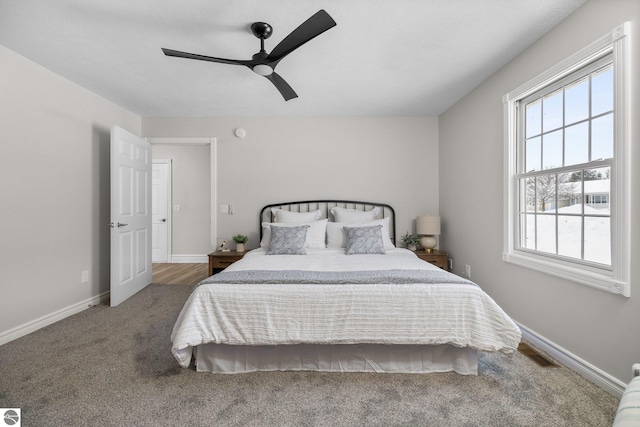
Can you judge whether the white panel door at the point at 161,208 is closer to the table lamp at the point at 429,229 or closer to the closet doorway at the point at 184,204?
the closet doorway at the point at 184,204

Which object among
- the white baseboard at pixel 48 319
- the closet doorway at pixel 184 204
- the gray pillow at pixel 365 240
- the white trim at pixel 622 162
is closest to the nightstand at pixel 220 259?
the white baseboard at pixel 48 319

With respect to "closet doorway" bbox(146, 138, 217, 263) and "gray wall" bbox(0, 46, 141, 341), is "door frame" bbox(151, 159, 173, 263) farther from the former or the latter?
"gray wall" bbox(0, 46, 141, 341)

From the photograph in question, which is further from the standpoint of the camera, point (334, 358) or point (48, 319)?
point (48, 319)

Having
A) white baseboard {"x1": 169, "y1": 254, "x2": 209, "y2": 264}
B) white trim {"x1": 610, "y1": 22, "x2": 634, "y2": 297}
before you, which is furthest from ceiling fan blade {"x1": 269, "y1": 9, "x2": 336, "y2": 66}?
white baseboard {"x1": 169, "y1": 254, "x2": 209, "y2": 264}

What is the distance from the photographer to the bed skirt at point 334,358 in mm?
1868

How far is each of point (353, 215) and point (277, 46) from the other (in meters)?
2.25

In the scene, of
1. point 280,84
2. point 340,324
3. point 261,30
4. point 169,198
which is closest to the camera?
point 340,324

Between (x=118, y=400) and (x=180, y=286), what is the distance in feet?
8.03

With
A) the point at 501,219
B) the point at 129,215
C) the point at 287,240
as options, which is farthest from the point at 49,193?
the point at 501,219

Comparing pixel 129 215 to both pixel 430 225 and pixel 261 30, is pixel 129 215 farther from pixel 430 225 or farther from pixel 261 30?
pixel 430 225

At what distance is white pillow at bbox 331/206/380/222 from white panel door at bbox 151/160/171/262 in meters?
3.69

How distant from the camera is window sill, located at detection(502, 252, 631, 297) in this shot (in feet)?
5.35

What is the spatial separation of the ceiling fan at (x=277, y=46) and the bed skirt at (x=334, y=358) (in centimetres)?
197

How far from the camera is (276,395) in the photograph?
5.44 ft
